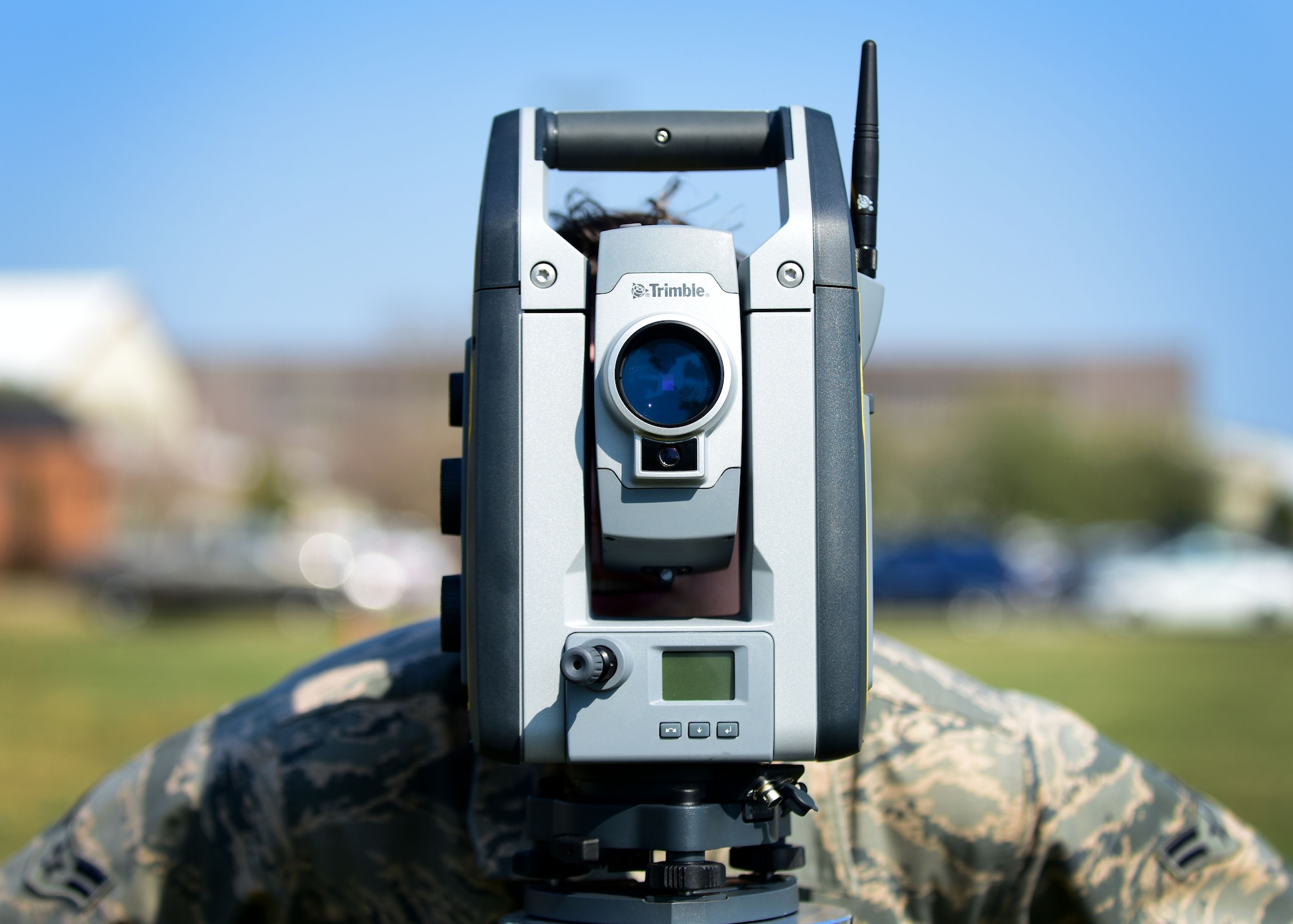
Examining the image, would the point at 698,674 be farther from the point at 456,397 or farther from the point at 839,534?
the point at 456,397

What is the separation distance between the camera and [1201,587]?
61.6ft

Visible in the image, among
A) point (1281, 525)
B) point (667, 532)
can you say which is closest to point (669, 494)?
point (667, 532)

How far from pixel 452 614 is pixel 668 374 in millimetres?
396

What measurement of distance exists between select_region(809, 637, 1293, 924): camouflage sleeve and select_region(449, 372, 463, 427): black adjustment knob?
75 centimetres

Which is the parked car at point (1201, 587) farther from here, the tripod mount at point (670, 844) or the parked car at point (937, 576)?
the tripod mount at point (670, 844)

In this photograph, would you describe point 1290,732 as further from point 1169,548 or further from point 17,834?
point 1169,548

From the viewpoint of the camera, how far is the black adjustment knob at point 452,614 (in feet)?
5.38

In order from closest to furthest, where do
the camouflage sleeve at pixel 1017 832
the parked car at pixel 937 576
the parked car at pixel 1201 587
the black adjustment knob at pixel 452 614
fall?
the black adjustment knob at pixel 452 614 → the camouflage sleeve at pixel 1017 832 → the parked car at pixel 1201 587 → the parked car at pixel 937 576

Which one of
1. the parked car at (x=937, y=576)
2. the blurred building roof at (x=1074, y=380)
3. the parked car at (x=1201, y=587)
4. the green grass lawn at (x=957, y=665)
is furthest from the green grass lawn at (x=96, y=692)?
the blurred building roof at (x=1074, y=380)

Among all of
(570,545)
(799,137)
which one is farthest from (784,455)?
(799,137)

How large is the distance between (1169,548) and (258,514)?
22.2 meters

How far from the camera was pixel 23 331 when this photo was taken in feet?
139

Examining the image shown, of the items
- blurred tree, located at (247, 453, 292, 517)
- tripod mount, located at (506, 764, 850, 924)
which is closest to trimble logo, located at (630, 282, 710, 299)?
tripod mount, located at (506, 764, 850, 924)

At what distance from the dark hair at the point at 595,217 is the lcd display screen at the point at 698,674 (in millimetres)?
592
